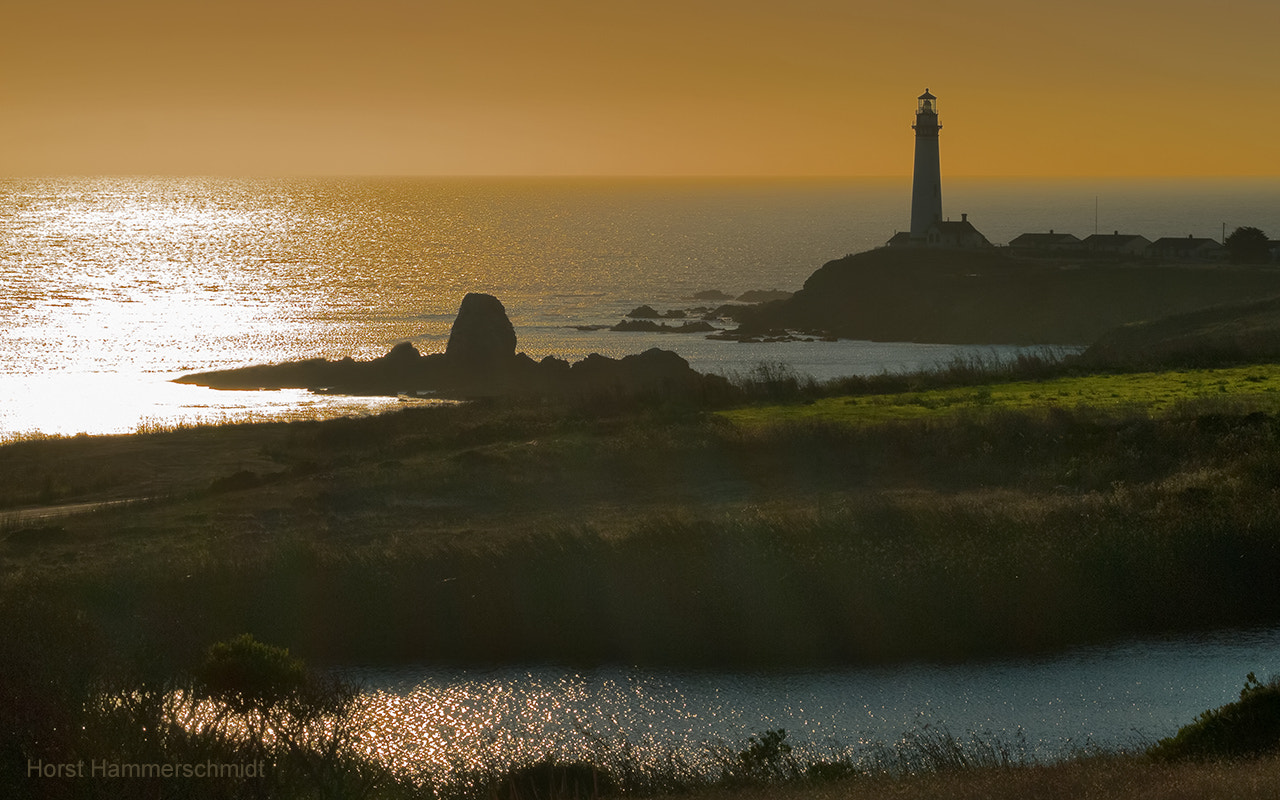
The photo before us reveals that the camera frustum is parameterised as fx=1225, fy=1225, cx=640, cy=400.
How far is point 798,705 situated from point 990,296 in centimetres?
6735

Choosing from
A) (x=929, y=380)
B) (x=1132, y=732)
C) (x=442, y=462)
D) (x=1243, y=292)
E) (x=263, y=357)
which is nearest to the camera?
(x=1132, y=732)

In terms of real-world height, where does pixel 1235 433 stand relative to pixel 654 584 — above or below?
above

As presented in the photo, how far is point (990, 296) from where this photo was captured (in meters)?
81.2

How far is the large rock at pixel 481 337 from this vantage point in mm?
65688

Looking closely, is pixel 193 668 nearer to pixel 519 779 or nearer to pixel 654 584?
pixel 519 779

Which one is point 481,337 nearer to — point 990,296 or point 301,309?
point 990,296

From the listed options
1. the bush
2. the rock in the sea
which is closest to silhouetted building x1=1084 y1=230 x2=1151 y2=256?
the rock in the sea

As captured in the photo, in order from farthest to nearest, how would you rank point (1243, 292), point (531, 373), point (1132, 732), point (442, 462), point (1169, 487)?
point (1243, 292) < point (531, 373) < point (442, 462) < point (1169, 487) < point (1132, 732)

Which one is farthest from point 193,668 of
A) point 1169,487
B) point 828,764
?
point 1169,487

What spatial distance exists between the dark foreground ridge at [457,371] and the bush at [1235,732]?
1804 inches

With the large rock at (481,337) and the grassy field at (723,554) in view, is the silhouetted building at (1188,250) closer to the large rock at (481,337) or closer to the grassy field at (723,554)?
the large rock at (481,337)

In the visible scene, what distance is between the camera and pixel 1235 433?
2683cm

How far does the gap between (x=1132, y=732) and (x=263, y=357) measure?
70120mm

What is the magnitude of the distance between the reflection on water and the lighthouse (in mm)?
75559
